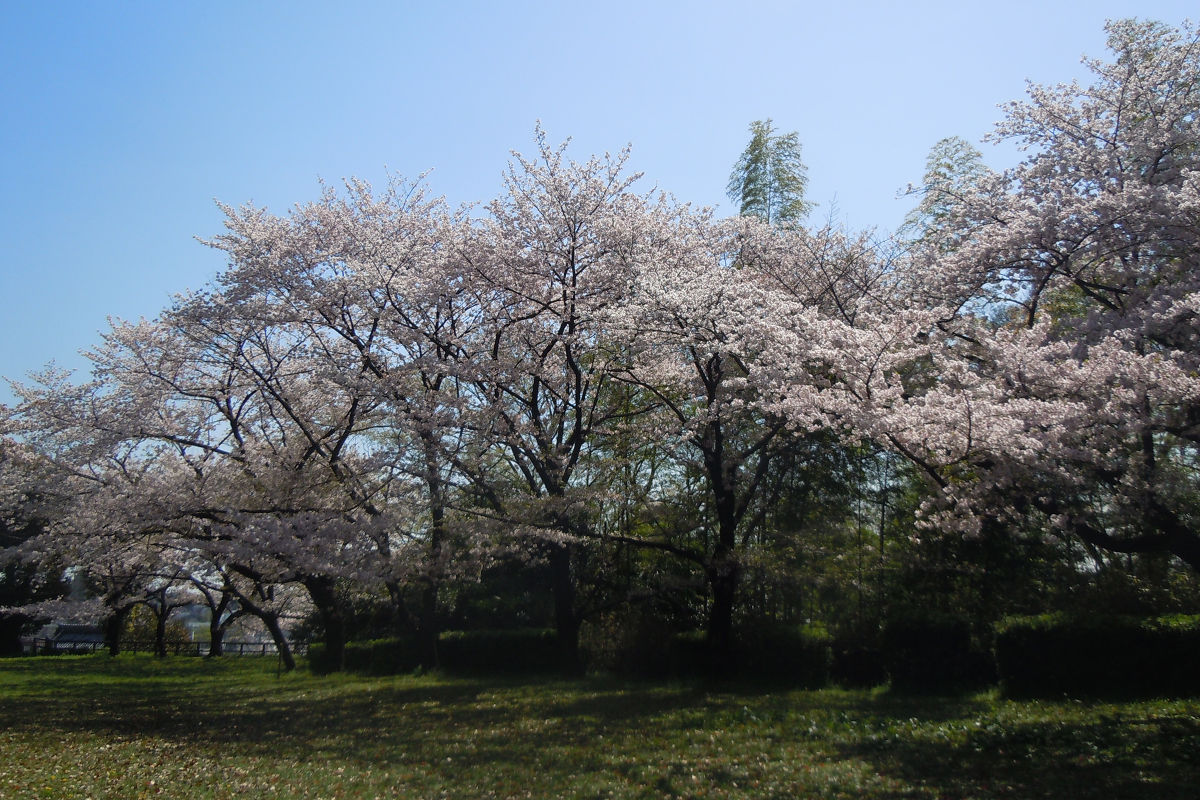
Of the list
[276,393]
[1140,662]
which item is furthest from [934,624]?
[276,393]

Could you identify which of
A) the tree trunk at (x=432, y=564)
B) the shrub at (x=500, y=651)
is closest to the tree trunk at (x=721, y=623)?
the shrub at (x=500, y=651)

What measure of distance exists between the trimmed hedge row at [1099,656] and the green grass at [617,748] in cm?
51

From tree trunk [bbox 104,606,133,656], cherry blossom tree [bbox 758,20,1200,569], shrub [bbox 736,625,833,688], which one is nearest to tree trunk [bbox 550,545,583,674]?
shrub [bbox 736,625,833,688]

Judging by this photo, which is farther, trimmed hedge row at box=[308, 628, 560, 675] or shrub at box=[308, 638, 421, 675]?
shrub at box=[308, 638, 421, 675]

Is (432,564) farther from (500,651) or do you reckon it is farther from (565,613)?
(500,651)

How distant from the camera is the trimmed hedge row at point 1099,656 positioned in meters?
8.38

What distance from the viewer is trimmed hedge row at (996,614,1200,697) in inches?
330

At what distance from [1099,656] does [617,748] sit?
5.55 metres

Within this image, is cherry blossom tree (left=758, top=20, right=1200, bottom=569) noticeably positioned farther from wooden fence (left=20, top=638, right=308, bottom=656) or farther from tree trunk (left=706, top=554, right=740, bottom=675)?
wooden fence (left=20, top=638, right=308, bottom=656)

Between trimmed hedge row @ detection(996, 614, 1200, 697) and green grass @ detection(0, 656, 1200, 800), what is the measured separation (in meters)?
0.51

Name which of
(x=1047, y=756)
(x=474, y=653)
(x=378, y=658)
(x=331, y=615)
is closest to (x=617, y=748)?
(x=1047, y=756)

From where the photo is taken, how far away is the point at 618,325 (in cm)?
1162

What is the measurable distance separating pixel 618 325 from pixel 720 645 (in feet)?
17.8

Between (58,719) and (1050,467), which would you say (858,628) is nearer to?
(1050,467)
